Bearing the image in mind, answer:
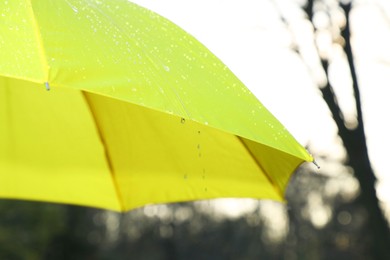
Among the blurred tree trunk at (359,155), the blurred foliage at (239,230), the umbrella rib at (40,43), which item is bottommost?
the umbrella rib at (40,43)

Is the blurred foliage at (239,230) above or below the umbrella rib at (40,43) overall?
above

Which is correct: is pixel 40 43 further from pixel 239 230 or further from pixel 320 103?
pixel 239 230

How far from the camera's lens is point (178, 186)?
397 centimetres

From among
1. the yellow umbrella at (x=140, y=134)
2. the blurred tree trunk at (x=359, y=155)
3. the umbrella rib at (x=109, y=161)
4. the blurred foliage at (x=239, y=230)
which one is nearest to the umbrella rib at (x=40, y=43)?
the yellow umbrella at (x=140, y=134)

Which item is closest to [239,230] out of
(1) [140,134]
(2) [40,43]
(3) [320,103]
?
(3) [320,103]

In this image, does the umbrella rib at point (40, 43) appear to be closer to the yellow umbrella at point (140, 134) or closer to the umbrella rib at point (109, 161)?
the yellow umbrella at point (140, 134)

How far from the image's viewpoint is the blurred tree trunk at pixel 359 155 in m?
10.4

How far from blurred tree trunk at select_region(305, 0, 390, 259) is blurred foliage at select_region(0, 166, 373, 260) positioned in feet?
44.6

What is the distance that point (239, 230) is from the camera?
32.2 m

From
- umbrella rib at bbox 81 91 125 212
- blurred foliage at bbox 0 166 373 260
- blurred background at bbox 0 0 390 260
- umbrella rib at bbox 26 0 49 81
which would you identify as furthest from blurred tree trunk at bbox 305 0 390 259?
blurred foliage at bbox 0 166 373 260

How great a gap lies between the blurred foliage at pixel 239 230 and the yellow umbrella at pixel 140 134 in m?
19.1

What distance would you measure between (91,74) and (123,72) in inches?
6.0

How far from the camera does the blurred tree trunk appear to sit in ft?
34.1

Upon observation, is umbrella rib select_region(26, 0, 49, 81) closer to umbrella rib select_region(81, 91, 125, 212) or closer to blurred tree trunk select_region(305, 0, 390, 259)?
umbrella rib select_region(81, 91, 125, 212)
